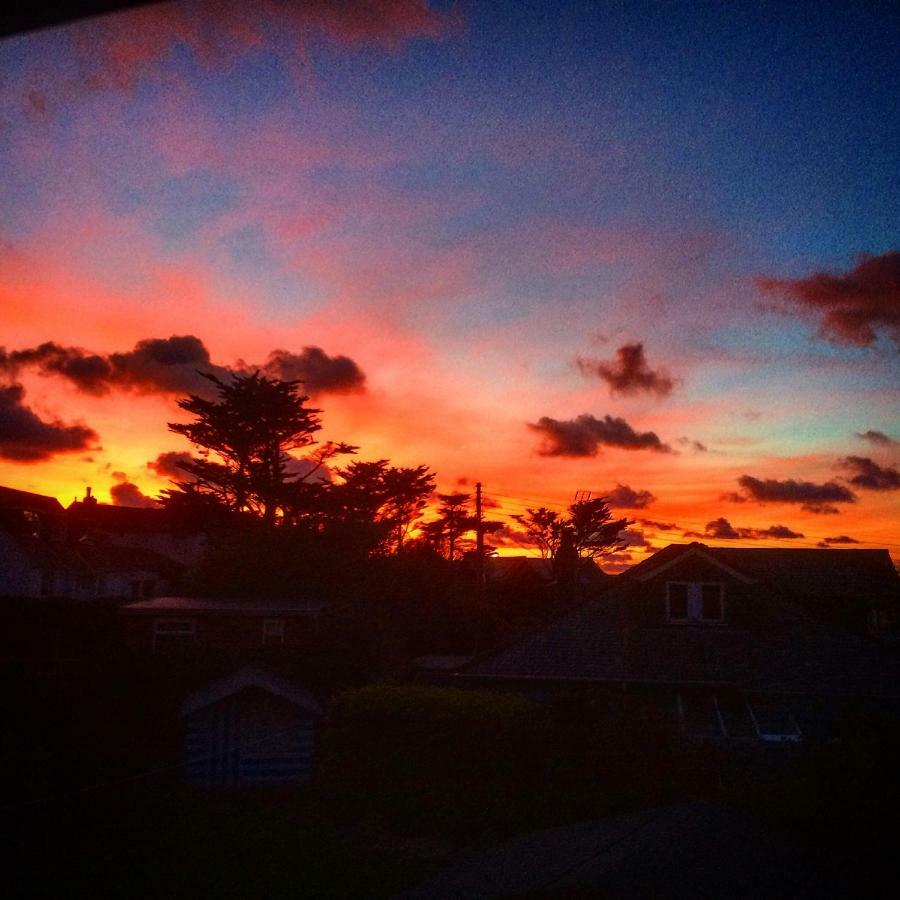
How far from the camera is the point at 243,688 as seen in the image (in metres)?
25.5

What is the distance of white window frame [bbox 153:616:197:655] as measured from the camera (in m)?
38.2

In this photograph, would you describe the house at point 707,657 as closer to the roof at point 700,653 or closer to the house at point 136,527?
the roof at point 700,653

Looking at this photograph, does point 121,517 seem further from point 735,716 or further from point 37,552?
point 735,716

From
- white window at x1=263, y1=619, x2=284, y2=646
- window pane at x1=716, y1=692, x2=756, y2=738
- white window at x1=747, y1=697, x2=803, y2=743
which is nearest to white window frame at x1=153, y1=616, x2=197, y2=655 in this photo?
white window at x1=263, y1=619, x2=284, y2=646

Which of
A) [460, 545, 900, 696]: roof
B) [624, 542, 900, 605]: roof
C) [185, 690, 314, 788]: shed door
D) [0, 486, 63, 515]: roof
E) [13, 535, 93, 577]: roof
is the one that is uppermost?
[0, 486, 63, 515]: roof

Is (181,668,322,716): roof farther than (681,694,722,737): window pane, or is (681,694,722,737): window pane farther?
(681,694,722,737): window pane

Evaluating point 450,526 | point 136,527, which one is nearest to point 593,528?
point 450,526

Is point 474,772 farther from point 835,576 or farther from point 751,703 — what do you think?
point 835,576

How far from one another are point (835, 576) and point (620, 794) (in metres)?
21.7

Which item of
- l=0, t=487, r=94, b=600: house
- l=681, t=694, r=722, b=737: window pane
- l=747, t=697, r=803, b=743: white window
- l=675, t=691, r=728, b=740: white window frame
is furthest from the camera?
l=0, t=487, r=94, b=600: house

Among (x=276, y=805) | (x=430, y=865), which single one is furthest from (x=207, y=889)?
(x=276, y=805)

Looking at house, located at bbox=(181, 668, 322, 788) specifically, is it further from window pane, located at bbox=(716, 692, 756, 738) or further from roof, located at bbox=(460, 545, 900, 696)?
window pane, located at bbox=(716, 692, 756, 738)

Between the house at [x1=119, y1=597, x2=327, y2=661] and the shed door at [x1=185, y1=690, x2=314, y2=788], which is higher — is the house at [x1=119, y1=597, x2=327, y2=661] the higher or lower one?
the higher one

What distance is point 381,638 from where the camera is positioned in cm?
4041
